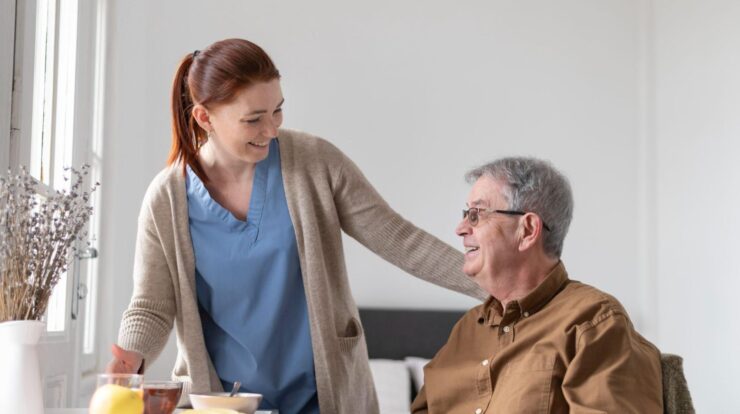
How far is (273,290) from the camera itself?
1.93 m

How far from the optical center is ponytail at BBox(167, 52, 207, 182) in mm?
2018

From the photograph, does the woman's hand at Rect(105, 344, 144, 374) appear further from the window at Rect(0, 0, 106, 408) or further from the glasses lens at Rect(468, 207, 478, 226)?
the glasses lens at Rect(468, 207, 478, 226)

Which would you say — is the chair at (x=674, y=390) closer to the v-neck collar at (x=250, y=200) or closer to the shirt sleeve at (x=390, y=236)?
the shirt sleeve at (x=390, y=236)

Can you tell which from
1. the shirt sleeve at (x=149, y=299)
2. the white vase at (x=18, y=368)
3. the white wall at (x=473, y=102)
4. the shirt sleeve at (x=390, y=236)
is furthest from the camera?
the white wall at (x=473, y=102)

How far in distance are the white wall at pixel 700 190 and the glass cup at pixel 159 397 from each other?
334cm

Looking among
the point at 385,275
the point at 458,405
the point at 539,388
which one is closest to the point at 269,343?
the point at 458,405

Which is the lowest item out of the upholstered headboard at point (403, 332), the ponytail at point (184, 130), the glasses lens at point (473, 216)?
the upholstered headboard at point (403, 332)

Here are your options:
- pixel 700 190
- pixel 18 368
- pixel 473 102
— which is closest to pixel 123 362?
pixel 18 368

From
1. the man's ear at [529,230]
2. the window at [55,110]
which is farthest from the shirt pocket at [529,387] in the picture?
the window at [55,110]

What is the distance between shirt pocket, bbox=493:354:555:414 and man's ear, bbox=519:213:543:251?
0.76 ft

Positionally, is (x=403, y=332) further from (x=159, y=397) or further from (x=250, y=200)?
(x=159, y=397)

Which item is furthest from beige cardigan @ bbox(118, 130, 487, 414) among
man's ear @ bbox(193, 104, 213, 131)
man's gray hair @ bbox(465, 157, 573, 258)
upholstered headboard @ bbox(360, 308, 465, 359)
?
upholstered headboard @ bbox(360, 308, 465, 359)

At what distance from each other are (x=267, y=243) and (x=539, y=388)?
63 centimetres

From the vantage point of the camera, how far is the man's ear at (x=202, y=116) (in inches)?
77.5
